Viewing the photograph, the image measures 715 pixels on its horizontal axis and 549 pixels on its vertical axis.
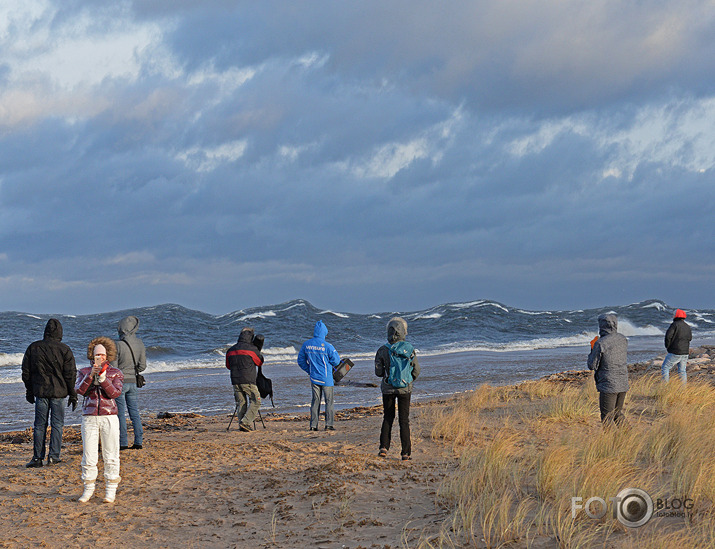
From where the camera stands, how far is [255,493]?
6.80 meters

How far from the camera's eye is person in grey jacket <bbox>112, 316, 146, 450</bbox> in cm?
927

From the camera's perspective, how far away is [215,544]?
5.42m

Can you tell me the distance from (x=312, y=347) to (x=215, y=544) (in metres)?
5.87

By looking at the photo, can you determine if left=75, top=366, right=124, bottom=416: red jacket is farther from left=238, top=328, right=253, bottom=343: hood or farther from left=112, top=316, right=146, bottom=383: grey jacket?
left=238, top=328, right=253, bottom=343: hood

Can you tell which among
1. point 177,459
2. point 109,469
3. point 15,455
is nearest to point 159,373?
point 15,455

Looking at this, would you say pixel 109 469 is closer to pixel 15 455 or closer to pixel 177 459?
pixel 177 459

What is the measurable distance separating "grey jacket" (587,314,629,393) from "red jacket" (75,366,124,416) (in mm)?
6002

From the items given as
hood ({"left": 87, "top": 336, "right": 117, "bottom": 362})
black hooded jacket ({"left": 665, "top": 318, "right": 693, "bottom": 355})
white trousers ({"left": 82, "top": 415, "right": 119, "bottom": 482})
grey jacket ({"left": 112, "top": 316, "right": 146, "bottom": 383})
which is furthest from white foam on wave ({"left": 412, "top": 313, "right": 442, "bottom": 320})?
white trousers ({"left": 82, "top": 415, "right": 119, "bottom": 482})

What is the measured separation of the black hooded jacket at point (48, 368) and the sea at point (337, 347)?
5561 millimetres

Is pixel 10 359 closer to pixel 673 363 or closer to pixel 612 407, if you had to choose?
pixel 673 363

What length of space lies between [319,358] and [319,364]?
108mm

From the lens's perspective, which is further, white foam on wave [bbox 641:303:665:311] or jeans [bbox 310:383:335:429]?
white foam on wave [bbox 641:303:665:311]

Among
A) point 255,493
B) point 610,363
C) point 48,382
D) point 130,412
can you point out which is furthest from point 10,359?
point 610,363

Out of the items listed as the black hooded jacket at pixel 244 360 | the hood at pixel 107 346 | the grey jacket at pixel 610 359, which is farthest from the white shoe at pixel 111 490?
the grey jacket at pixel 610 359
